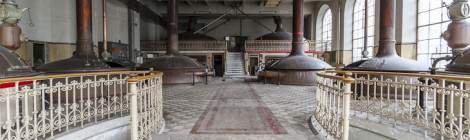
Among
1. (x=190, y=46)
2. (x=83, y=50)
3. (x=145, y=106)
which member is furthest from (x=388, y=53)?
(x=190, y=46)

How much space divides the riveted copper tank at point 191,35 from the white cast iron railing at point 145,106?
17.8 metres

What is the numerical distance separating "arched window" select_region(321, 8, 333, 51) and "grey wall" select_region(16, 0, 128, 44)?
1347 centimetres

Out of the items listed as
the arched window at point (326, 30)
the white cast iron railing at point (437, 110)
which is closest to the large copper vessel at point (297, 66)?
the white cast iron railing at point (437, 110)

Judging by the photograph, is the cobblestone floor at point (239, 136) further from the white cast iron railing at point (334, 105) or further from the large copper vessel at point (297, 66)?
the large copper vessel at point (297, 66)

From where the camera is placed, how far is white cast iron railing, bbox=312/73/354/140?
10.9 feet

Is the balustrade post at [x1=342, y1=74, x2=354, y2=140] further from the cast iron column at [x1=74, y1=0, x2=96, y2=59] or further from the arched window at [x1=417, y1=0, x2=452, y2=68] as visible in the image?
the arched window at [x1=417, y1=0, x2=452, y2=68]

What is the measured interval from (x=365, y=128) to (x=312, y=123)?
80 centimetres

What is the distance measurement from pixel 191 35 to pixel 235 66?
4.82m

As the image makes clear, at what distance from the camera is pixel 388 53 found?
298 inches

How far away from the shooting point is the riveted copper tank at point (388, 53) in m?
7.19

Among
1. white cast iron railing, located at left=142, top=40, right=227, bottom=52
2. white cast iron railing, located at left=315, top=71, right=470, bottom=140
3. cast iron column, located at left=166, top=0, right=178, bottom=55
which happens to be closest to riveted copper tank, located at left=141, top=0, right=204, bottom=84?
cast iron column, located at left=166, top=0, right=178, bottom=55

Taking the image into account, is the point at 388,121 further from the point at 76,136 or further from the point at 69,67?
the point at 69,67

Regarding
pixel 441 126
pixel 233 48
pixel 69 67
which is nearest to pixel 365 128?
pixel 441 126

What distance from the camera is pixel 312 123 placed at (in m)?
4.85
